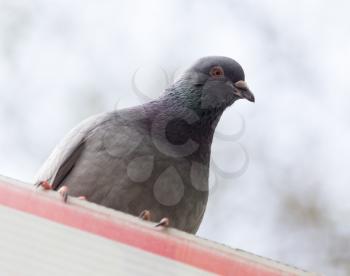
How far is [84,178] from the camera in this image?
13.4 ft

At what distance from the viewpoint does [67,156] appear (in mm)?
4254

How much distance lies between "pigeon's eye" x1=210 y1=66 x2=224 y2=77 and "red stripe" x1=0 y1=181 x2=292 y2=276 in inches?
138

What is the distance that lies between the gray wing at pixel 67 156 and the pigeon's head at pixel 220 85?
34.9 inches

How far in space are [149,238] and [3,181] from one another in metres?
0.39

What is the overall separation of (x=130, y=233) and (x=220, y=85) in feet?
11.4

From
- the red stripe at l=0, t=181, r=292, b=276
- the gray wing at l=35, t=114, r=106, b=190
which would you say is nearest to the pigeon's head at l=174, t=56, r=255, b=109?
the gray wing at l=35, t=114, r=106, b=190

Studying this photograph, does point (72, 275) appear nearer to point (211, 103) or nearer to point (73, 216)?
point (73, 216)

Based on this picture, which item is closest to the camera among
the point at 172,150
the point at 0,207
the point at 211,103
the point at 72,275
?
the point at 72,275

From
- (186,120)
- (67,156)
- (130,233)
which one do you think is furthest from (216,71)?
(130,233)

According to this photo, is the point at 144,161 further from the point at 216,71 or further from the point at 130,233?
the point at 130,233

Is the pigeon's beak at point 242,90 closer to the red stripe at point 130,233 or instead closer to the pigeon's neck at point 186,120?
the pigeon's neck at point 186,120

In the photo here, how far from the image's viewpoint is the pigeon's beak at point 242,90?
490cm

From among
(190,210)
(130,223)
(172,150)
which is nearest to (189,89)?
(172,150)

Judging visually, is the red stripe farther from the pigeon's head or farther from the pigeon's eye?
the pigeon's eye
